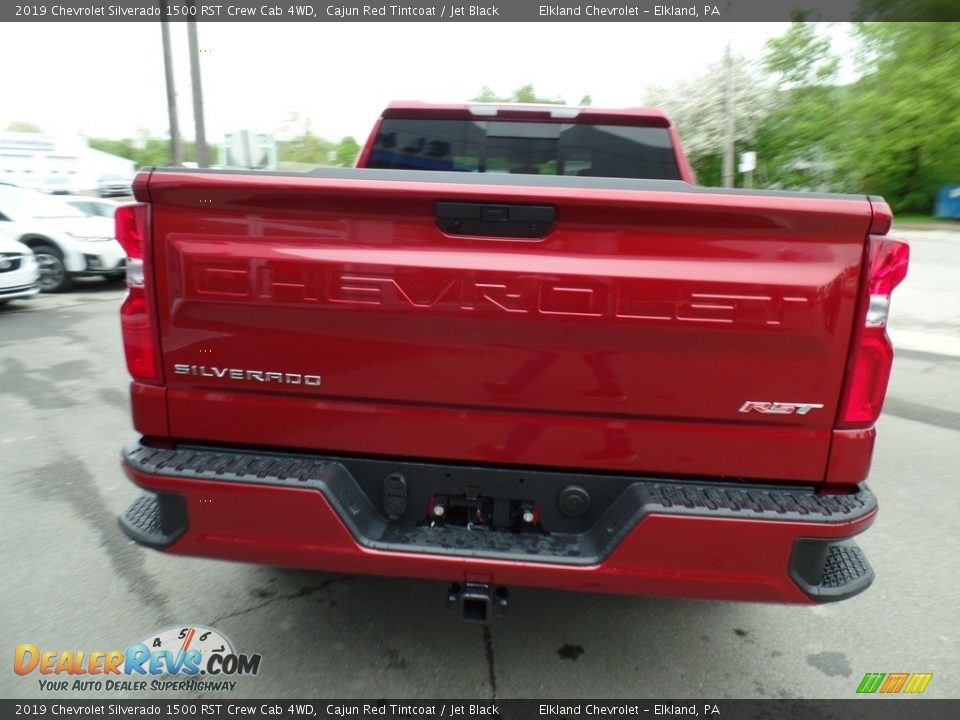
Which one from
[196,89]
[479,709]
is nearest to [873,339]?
[479,709]

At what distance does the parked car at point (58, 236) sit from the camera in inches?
458

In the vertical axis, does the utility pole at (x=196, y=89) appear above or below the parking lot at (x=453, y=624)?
above

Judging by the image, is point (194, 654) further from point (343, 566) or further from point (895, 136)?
point (895, 136)

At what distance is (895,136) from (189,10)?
37482mm

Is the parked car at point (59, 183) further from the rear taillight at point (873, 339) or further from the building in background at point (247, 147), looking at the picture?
the rear taillight at point (873, 339)

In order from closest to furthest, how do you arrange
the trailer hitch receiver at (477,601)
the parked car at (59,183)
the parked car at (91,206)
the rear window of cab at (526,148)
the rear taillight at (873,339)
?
1. the rear taillight at (873,339)
2. the trailer hitch receiver at (477,601)
3. the rear window of cab at (526,148)
4. the parked car at (91,206)
5. the parked car at (59,183)

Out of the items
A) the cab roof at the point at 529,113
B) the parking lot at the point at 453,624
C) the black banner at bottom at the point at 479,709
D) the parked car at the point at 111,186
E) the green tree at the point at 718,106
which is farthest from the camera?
the green tree at the point at 718,106

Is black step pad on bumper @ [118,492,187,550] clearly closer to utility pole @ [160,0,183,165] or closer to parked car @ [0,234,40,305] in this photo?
parked car @ [0,234,40,305]

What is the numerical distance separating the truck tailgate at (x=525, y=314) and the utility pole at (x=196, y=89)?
15790mm

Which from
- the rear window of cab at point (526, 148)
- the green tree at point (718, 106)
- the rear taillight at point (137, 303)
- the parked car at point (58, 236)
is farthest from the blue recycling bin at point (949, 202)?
the rear taillight at point (137, 303)

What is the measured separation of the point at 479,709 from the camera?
2416mm

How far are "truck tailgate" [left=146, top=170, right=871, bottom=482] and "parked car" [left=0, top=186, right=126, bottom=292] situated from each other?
35.8 ft

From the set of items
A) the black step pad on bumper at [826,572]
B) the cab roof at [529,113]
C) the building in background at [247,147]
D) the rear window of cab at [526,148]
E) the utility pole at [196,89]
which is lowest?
the black step pad on bumper at [826,572]

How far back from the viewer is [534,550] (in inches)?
84.3
